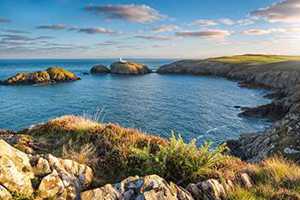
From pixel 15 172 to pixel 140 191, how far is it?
259 centimetres

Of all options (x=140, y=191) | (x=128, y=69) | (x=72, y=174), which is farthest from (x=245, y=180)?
(x=128, y=69)

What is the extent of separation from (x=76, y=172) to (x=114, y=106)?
3928 cm

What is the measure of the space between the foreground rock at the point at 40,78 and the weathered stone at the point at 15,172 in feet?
267

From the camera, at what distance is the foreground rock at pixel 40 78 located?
80.1 m

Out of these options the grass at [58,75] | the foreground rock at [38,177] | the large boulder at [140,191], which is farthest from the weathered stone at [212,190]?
the grass at [58,75]

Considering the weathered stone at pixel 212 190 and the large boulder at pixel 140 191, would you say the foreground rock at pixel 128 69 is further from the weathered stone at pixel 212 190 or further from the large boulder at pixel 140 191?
the large boulder at pixel 140 191

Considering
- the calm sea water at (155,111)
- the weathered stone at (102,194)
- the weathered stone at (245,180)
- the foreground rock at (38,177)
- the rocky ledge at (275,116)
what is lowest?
the calm sea water at (155,111)

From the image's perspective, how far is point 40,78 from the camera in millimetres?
84062

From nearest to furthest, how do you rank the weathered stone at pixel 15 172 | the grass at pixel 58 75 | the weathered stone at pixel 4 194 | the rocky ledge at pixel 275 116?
the weathered stone at pixel 4 194 < the weathered stone at pixel 15 172 < the rocky ledge at pixel 275 116 < the grass at pixel 58 75

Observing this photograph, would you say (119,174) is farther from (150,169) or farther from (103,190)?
(103,190)

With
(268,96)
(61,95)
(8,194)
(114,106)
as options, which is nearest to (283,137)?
(8,194)

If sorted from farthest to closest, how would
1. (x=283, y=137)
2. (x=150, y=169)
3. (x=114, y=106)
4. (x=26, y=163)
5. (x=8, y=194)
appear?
1. (x=114, y=106)
2. (x=283, y=137)
3. (x=150, y=169)
4. (x=26, y=163)
5. (x=8, y=194)

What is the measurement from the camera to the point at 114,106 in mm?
45625

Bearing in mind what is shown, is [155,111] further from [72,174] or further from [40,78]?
[40,78]
